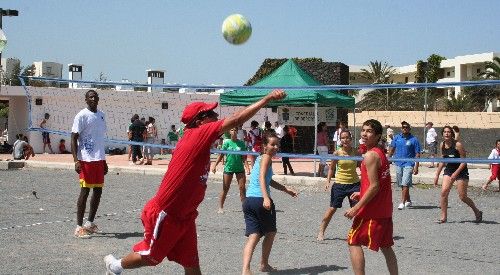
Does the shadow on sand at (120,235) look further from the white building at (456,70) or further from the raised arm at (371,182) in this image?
the white building at (456,70)

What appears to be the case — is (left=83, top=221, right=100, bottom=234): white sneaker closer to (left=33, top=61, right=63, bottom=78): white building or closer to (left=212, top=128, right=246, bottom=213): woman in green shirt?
(left=212, top=128, right=246, bottom=213): woman in green shirt

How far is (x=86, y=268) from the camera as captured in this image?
6.65 m

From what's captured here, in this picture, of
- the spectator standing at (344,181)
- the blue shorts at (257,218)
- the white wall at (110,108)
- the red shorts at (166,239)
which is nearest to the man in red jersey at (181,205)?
the red shorts at (166,239)

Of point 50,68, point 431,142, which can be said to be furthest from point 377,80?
point 431,142

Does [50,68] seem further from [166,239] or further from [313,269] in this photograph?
[166,239]

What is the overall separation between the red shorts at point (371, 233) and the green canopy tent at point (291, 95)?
10.9 metres

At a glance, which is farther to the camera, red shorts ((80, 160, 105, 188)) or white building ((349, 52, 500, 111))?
white building ((349, 52, 500, 111))

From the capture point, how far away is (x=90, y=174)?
8539 mm

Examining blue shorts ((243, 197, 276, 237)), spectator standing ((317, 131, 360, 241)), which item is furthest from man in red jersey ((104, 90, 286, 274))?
spectator standing ((317, 131, 360, 241))

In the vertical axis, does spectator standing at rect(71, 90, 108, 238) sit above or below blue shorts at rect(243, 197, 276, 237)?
above

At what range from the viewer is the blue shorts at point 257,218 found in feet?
21.5

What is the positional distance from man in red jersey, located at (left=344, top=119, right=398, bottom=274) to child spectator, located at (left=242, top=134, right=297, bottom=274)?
1.04 m

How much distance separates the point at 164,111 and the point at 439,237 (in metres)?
24.8

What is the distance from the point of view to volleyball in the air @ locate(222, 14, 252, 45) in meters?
9.87
